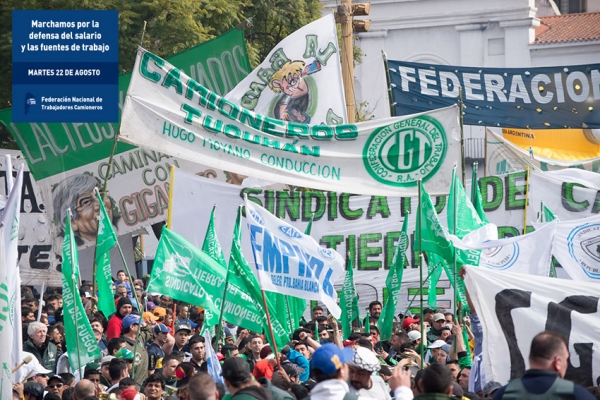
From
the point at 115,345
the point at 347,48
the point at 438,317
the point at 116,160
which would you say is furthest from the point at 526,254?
the point at 116,160

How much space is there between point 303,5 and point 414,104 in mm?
11182

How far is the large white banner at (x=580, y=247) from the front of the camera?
1177 centimetres

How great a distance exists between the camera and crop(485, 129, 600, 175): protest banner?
61.6 ft

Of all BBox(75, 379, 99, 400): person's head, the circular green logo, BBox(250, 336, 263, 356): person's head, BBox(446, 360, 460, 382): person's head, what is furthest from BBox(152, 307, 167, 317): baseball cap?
BBox(75, 379, 99, 400): person's head

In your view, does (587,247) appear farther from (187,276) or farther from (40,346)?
(40,346)

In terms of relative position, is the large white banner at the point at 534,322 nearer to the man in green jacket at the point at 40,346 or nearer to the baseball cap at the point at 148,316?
the man in green jacket at the point at 40,346

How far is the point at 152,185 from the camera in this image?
18.6m

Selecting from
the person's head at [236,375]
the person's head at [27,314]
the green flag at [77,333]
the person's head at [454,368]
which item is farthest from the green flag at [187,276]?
the person's head at [236,375]

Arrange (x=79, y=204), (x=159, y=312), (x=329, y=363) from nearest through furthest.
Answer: (x=329, y=363), (x=159, y=312), (x=79, y=204)

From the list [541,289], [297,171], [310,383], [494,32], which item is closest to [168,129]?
[297,171]

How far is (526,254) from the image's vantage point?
37.5 feet

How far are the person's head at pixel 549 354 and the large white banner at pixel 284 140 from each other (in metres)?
7.95

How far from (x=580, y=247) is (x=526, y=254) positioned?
0.75m

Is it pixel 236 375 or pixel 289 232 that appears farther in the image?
pixel 289 232
